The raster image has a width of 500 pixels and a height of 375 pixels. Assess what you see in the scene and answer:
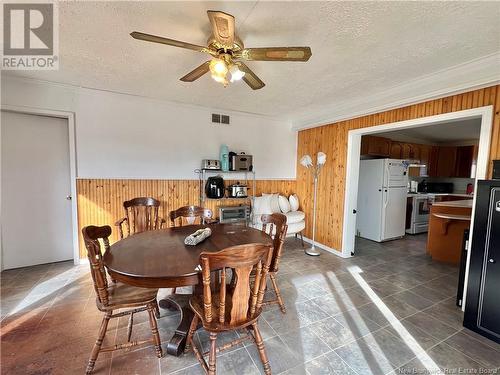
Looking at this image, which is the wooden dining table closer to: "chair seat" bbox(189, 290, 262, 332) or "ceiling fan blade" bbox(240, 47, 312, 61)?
"chair seat" bbox(189, 290, 262, 332)

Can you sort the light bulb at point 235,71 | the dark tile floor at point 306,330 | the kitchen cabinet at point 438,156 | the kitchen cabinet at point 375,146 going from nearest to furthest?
the dark tile floor at point 306,330, the light bulb at point 235,71, the kitchen cabinet at point 375,146, the kitchen cabinet at point 438,156

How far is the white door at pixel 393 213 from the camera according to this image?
4.55 meters

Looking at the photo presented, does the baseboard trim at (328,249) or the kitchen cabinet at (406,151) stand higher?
the kitchen cabinet at (406,151)

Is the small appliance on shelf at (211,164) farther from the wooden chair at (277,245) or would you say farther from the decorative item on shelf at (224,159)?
the wooden chair at (277,245)

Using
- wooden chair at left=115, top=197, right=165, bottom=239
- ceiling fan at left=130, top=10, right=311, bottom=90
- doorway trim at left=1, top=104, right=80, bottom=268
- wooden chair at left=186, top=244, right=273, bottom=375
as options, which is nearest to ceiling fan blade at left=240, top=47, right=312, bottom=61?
ceiling fan at left=130, top=10, right=311, bottom=90

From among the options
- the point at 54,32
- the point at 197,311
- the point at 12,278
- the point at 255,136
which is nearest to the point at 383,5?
the point at 197,311

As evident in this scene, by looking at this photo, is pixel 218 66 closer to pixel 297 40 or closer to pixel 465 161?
pixel 297 40

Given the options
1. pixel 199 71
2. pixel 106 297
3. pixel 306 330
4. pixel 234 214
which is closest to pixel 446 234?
pixel 306 330

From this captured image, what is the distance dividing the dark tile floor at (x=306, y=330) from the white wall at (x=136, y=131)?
1660mm

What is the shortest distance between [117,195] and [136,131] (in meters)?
1.04

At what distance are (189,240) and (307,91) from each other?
2.53 m

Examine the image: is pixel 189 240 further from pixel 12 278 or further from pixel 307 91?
pixel 12 278

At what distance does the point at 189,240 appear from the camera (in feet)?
6.10

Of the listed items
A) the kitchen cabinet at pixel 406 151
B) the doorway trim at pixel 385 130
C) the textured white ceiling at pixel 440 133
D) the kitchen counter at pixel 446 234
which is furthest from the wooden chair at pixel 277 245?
the kitchen cabinet at pixel 406 151
